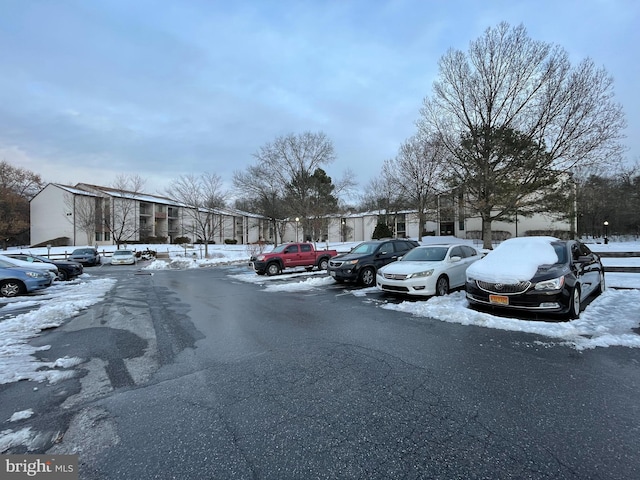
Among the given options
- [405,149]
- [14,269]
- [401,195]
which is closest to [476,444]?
[14,269]

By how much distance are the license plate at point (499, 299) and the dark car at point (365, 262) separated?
17.7 feet

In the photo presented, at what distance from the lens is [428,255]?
972 centimetres

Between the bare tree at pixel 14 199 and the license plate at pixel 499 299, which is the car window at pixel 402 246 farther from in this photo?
the bare tree at pixel 14 199

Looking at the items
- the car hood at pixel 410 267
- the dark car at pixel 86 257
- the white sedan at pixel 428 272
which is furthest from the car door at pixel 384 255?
the dark car at pixel 86 257

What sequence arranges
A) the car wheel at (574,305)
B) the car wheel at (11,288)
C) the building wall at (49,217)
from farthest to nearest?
the building wall at (49,217) → the car wheel at (11,288) → the car wheel at (574,305)

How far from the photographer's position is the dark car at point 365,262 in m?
11.5

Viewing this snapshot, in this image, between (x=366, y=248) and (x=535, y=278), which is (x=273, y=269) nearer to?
(x=366, y=248)

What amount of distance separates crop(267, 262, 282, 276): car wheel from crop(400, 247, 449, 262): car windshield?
8385mm

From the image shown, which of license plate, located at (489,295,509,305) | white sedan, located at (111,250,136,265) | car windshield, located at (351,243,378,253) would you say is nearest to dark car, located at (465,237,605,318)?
license plate, located at (489,295,509,305)

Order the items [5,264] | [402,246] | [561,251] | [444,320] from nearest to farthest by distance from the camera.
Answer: [444,320], [561,251], [5,264], [402,246]

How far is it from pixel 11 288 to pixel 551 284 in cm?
1500

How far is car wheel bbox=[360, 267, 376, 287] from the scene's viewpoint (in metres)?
11.5

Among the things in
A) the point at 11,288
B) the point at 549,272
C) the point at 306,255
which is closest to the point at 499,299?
the point at 549,272

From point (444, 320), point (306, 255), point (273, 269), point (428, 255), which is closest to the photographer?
point (444, 320)
